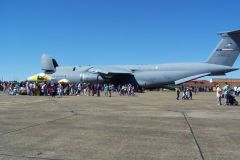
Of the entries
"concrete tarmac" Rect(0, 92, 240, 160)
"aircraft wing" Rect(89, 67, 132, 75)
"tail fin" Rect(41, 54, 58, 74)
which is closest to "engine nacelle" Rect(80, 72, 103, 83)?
"aircraft wing" Rect(89, 67, 132, 75)

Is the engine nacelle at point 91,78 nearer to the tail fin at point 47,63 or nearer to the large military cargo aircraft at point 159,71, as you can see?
the large military cargo aircraft at point 159,71

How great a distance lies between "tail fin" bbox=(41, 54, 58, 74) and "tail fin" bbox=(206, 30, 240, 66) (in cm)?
2797

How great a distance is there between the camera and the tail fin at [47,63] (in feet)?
193

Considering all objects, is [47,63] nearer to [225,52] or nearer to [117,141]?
[225,52]

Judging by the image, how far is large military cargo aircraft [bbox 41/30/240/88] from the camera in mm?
44812

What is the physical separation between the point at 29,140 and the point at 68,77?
45053 mm

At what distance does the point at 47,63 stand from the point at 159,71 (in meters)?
21.5

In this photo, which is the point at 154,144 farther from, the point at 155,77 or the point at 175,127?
the point at 155,77

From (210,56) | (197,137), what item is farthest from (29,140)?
(210,56)

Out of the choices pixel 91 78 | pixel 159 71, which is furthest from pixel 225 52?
pixel 91 78

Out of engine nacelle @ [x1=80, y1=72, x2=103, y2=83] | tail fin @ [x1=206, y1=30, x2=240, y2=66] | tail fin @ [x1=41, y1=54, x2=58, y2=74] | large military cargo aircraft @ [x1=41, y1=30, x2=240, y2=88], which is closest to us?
tail fin @ [x1=206, y1=30, x2=240, y2=66]

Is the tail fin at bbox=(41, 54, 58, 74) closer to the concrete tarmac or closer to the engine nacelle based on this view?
the engine nacelle

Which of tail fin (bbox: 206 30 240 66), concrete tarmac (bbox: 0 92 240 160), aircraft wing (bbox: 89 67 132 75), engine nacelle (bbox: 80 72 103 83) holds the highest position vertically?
tail fin (bbox: 206 30 240 66)

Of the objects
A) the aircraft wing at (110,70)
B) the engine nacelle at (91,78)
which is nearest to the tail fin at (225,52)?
the aircraft wing at (110,70)
